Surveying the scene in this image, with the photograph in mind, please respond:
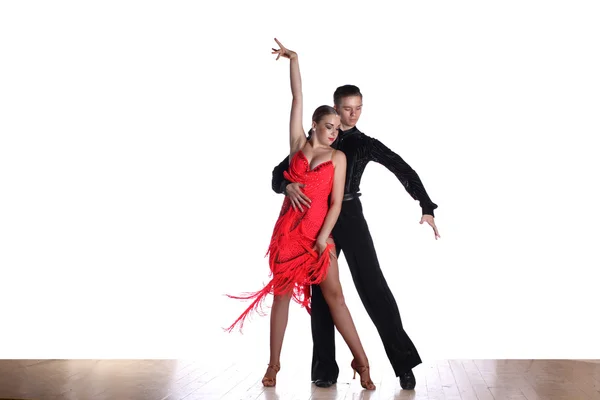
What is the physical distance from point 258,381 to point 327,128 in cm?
114

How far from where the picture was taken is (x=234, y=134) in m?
5.23

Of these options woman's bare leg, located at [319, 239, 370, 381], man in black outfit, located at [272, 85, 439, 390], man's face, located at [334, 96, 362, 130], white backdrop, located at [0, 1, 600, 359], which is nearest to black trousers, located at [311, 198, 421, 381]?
man in black outfit, located at [272, 85, 439, 390]

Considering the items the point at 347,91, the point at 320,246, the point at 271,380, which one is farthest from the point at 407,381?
the point at 347,91

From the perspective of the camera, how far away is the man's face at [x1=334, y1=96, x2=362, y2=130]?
377 centimetres

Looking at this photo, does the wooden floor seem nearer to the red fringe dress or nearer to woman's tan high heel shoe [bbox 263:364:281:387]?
woman's tan high heel shoe [bbox 263:364:281:387]

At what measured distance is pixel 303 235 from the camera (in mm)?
3674

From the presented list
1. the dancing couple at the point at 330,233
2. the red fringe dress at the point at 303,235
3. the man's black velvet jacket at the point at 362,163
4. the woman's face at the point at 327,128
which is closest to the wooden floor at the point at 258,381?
the dancing couple at the point at 330,233

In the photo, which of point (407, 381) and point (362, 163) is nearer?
point (407, 381)

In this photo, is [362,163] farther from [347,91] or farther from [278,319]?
[278,319]

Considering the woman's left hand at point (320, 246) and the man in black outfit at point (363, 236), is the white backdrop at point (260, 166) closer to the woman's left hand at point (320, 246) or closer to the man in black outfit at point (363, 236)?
the man in black outfit at point (363, 236)

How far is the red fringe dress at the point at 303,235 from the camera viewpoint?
3.65 m

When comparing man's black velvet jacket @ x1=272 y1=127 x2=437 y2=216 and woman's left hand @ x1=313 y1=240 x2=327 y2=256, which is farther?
man's black velvet jacket @ x1=272 y1=127 x2=437 y2=216

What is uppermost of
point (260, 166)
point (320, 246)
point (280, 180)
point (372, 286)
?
point (260, 166)

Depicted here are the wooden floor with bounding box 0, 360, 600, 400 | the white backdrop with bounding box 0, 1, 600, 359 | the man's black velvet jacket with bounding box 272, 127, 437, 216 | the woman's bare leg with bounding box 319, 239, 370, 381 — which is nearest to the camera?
the wooden floor with bounding box 0, 360, 600, 400
